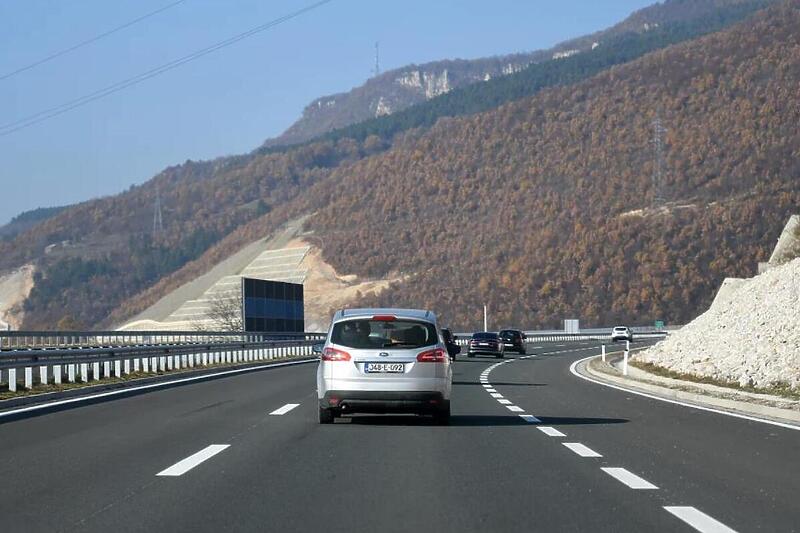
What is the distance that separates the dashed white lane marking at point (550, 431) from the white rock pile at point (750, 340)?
9602mm

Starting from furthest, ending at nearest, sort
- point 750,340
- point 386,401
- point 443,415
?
point 750,340 → point 443,415 → point 386,401

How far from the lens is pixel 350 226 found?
16925 centimetres

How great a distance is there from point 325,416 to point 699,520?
913cm

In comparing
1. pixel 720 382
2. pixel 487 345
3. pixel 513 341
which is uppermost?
pixel 720 382

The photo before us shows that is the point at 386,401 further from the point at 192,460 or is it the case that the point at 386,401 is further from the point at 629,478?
the point at 629,478

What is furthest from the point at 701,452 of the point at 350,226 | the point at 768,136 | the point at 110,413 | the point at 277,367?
the point at 350,226

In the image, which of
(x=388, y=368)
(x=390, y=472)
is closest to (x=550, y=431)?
(x=388, y=368)

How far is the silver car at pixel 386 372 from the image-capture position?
16.7 meters

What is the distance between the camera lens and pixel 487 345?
59750 millimetres

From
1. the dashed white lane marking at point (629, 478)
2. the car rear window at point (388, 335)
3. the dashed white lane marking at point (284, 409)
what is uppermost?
the car rear window at point (388, 335)

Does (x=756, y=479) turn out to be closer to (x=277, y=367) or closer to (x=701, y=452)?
(x=701, y=452)

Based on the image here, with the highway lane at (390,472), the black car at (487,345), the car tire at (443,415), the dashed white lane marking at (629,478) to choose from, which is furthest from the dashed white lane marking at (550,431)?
the black car at (487,345)

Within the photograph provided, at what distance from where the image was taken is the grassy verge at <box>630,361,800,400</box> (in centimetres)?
2353

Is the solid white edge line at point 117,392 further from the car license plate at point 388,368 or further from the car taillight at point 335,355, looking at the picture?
the car license plate at point 388,368
